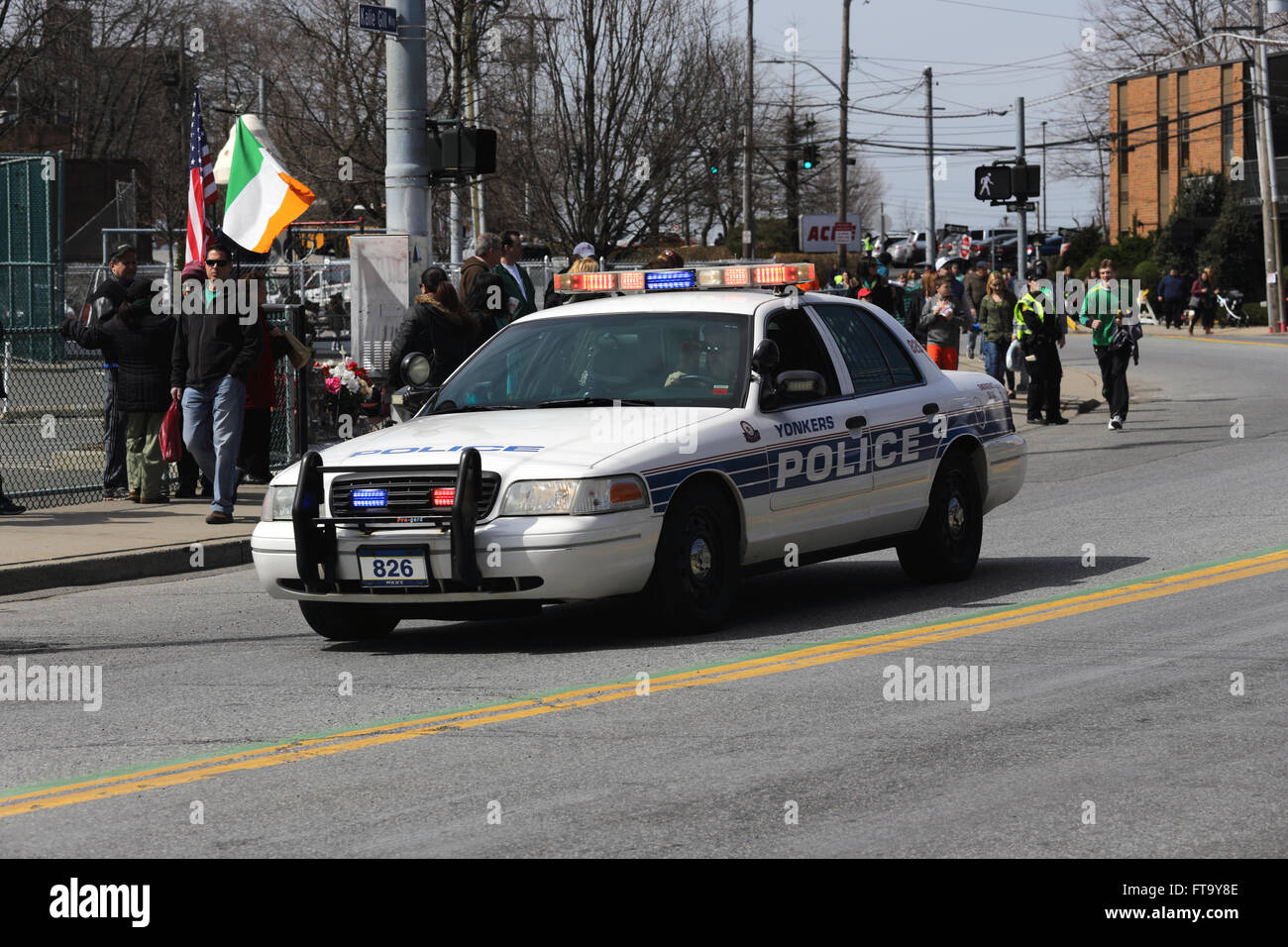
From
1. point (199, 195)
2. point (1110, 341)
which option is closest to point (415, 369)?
point (199, 195)

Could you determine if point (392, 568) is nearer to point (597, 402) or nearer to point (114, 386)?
point (597, 402)

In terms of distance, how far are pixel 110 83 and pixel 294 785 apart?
197ft

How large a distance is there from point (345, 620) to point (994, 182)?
1887 cm

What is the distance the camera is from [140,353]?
49.9ft

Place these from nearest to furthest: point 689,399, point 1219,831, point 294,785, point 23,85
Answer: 1. point 1219,831
2. point 294,785
3. point 689,399
4. point 23,85

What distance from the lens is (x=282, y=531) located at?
9164 millimetres

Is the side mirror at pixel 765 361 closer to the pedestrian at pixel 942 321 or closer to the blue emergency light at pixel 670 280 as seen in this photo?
the blue emergency light at pixel 670 280

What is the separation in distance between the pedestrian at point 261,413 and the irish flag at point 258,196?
13.7 ft

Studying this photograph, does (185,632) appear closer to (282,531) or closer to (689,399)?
(282,531)

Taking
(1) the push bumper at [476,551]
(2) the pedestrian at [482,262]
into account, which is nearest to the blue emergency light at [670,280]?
(1) the push bumper at [476,551]

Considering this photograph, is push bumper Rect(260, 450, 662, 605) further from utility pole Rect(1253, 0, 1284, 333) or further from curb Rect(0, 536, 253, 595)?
utility pole Rect(1253, 0, 1284, 333)

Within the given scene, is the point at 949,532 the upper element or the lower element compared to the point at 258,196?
lower

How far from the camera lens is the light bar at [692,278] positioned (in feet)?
35.3
